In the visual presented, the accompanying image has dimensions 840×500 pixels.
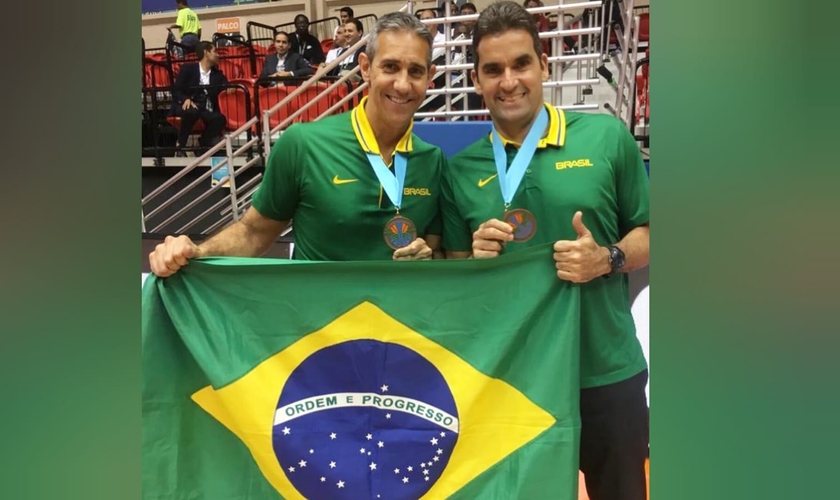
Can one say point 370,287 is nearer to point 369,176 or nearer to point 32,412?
point 369,176

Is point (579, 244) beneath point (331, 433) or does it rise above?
above

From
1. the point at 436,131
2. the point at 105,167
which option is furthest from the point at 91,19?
the point at 436,131

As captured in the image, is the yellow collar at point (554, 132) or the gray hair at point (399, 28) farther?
the gray hair at point (399, 28)

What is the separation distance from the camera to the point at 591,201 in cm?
198

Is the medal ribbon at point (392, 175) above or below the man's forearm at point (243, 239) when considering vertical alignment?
above

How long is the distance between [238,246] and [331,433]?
748 millimetres

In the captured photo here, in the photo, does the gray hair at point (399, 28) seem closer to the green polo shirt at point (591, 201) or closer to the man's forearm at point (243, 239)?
the green polo shirt at point (591, 201)

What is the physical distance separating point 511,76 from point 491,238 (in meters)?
0.55

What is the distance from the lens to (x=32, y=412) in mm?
Result: 1224

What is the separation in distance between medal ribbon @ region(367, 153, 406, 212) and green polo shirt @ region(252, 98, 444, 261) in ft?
0.07

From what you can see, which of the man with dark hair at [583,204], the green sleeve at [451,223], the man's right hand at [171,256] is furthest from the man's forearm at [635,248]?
the man's right hand at [171,256]

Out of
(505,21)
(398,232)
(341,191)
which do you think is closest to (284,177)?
(341,191)

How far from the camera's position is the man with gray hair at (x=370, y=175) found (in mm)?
2195

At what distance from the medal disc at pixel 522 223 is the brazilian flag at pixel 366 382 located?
0.47 feet
